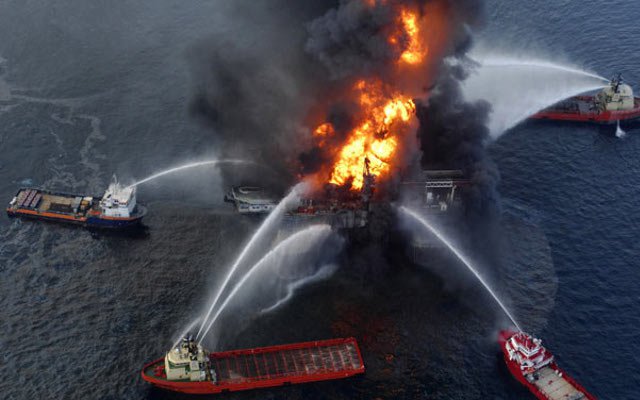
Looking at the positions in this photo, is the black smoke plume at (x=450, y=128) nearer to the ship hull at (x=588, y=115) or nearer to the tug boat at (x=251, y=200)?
the ship hull at (x=588, y=115)

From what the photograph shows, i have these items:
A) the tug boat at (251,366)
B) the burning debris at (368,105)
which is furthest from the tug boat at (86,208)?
the tug boat at (251,366)

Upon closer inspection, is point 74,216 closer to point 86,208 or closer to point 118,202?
point 86,208

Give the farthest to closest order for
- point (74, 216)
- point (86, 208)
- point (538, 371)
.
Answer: point (86, 208), point (74, 216), point (538, 371)

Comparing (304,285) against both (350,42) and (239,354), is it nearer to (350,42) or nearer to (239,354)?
(239,354)

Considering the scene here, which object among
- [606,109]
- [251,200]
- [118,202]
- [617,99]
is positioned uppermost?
[617,99]

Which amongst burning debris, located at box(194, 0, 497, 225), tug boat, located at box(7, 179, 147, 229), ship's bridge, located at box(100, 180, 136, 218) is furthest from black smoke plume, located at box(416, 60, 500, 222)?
tug boat, located at box(7, 179, 147, 229)

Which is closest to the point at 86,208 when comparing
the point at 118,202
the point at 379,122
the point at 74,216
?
the point at 74,216

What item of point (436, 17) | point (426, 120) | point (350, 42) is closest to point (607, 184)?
point (426, 120)
